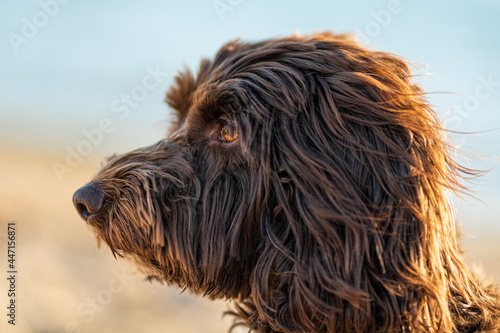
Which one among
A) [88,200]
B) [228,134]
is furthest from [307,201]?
[88,200]

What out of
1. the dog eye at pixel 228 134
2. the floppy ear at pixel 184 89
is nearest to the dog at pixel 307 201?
the dog eye at pixel 228 134

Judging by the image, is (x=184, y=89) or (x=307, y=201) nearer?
(x=307, y=201)

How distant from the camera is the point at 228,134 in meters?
2.63

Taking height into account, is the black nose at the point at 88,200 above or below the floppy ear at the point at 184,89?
below

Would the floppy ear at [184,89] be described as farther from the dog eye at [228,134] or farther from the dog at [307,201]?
the dog eye at [228,134]

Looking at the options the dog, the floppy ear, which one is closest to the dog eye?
the dog

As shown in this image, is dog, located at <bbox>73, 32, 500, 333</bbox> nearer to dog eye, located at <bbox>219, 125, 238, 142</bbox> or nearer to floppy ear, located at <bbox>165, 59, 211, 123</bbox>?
dog eye, located at <bbox>219, 125, 238, 142</bbox>

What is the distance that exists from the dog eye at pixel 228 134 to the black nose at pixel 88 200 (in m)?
0.76

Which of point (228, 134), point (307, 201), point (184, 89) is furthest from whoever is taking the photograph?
point (184, 89)

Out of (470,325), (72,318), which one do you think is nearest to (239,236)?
(470,325)

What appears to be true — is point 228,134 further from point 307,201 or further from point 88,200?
point 88,200

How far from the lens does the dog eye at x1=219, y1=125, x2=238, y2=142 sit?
2594 mm

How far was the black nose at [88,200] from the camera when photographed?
265cm

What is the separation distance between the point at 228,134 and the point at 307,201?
632mm
